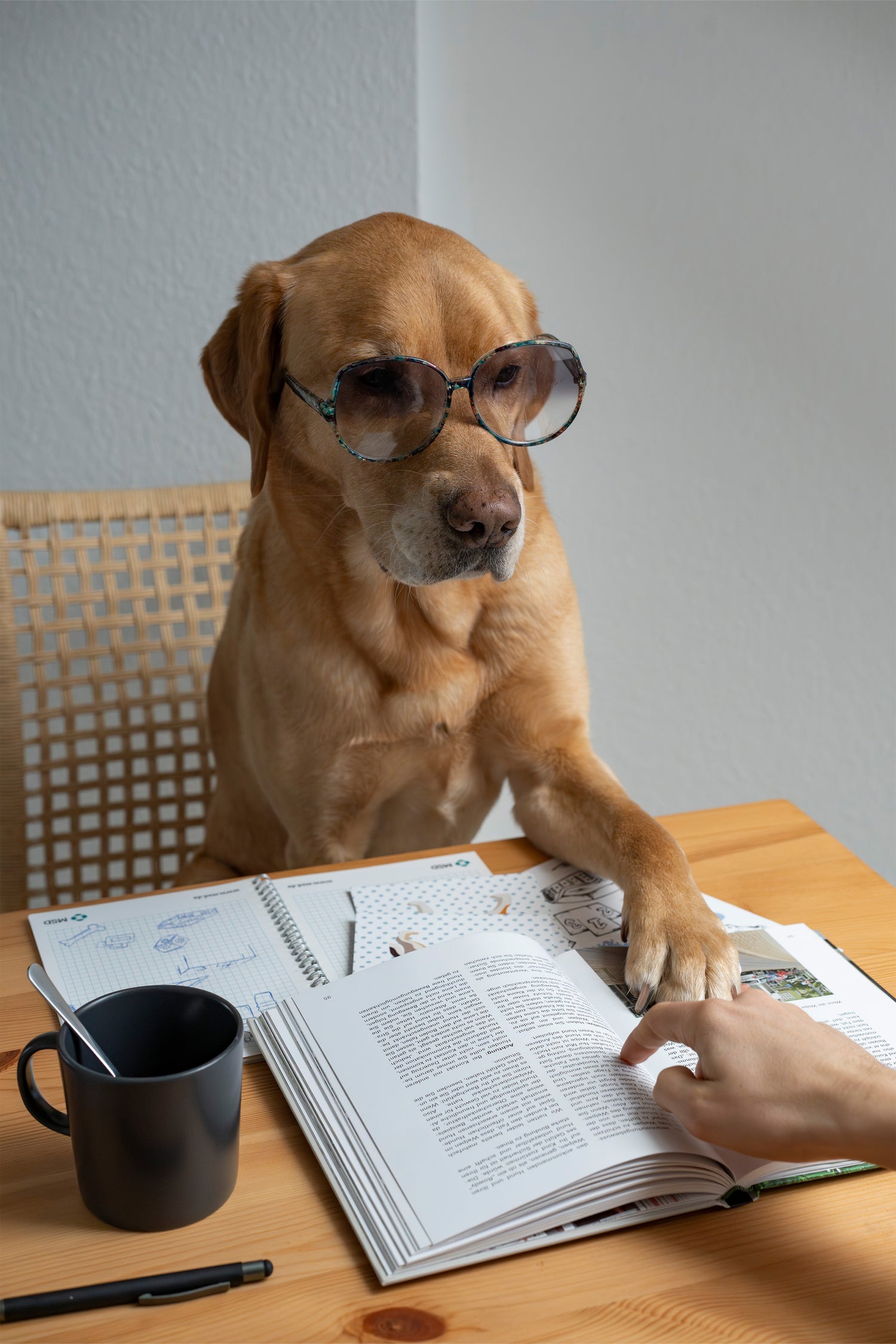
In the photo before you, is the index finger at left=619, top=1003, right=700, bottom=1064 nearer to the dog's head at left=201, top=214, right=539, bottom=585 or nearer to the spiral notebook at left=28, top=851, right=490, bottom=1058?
the spiral notebook at left=28, top=851, right=490, bottom=1058

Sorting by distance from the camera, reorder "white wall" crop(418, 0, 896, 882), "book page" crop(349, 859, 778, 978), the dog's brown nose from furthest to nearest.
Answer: "white wall" crop(418, 0, 896, 882)
the dog's brown nose
"book page" crop(349, 859, 778, 978)

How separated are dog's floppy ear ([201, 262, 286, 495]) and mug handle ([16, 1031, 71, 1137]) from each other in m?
0.71

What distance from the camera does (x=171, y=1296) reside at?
1.96 ft

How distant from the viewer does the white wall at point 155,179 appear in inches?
70.9

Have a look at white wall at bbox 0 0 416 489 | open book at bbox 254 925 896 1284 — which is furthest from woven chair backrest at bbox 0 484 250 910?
open book at bbox 254 925 896 1284

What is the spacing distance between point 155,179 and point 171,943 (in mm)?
1459

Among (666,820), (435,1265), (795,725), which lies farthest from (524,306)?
(795,725)

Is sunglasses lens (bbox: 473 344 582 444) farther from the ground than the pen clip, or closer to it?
farther from the ground

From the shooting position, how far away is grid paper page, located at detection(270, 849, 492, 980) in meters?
0.96

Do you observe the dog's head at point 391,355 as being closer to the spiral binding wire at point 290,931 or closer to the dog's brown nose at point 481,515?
the dog's brown nose at point 481,515

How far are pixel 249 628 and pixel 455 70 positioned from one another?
125cm

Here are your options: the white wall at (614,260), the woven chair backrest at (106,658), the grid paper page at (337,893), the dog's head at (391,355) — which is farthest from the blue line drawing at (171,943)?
the white wall at (614,260)

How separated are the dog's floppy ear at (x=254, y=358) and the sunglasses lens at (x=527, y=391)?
271mm

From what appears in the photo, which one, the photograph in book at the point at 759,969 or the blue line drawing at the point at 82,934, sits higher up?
the photograph in book at the point at 759,969
